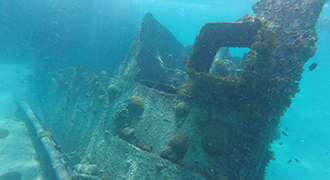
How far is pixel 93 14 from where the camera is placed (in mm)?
21641

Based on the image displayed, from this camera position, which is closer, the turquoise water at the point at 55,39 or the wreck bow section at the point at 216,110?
the wreck bow section at the point at 216,110

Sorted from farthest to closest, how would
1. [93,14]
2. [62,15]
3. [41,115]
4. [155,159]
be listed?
[93,14], [62,15], [41,115], [155,159]

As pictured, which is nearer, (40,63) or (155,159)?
(155,159)

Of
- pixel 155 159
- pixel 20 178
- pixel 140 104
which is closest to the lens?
pixel 155 159

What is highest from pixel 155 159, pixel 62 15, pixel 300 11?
pixel 62 15

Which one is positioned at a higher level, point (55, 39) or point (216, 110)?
point (55, 39)

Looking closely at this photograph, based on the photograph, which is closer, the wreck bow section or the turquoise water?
the wreck bow section

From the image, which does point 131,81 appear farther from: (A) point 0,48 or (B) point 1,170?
(A) point 0,48

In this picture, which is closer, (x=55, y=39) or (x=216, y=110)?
(x=216, y=110)

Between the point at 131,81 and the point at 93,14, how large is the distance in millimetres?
18229

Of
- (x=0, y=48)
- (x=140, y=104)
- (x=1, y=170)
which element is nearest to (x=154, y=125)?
(x=140, y=104)

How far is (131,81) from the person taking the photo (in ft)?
32.6

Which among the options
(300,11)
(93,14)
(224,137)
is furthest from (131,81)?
(93,14)

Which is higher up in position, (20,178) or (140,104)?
(140,104)
